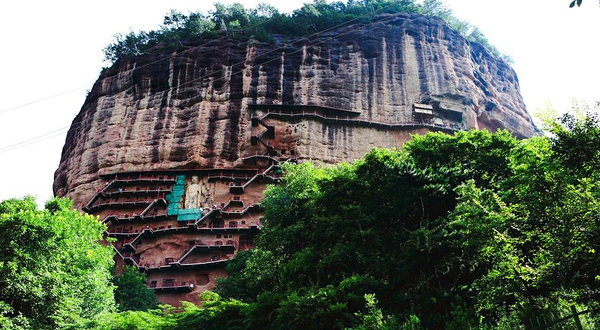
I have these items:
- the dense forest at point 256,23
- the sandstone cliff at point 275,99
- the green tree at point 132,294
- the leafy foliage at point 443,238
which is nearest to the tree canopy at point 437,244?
the leafy foliage at point 443,238

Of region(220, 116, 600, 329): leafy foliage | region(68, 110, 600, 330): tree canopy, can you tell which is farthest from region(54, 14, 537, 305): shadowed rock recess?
region(68, 110, 600, 330): tree canopy

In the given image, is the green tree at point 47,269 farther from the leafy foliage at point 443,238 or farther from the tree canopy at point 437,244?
the leafy foliage at point 443,238

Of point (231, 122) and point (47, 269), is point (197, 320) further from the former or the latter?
point (231, 122)

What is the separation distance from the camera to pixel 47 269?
57.0 feet

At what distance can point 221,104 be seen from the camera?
121 ft

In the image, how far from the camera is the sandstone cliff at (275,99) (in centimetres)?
3556

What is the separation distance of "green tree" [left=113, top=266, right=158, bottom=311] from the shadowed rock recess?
12.1 feet

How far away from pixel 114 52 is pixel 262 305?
3551 cm

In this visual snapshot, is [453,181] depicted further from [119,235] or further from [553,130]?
[119,235]

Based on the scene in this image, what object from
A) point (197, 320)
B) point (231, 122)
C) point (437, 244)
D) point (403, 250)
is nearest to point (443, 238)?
point (437, 244)

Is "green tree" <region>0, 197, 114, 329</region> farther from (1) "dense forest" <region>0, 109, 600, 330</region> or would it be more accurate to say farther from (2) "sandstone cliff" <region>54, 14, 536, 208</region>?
(2) "sandstone cliff" <region>54, 14, 536, 208</region>

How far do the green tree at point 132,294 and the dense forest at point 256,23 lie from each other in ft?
69.3

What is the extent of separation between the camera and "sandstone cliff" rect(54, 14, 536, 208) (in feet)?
117

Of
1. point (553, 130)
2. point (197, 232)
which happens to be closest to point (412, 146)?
point (553, 130)
